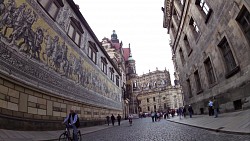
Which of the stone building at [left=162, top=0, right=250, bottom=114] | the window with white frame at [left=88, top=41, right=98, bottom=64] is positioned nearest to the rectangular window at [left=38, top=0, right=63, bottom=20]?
the window with white frame at [left=88, top=41, right=98, bottom=64]

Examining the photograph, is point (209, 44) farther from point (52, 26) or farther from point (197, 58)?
point (52, 26)

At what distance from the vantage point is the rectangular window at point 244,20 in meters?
9.03

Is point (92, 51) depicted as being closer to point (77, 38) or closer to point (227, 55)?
point (77, 38)

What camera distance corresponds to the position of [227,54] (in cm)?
1202

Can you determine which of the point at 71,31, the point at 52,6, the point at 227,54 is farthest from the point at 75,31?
the point at 227,54

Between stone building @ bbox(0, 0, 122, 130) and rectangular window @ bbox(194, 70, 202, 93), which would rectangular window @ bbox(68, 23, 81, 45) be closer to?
stone building @ bbox(0, 0, 122, 130)

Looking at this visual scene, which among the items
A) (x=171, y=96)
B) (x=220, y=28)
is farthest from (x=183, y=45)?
(x=171, y=96)

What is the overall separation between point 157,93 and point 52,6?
6974 cm

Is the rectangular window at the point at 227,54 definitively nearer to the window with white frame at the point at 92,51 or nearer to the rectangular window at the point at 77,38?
the rectangular window at the point at 77,38

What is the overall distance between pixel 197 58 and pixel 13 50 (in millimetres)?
13596

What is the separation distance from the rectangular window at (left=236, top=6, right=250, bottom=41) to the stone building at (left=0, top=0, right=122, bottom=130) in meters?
10.1

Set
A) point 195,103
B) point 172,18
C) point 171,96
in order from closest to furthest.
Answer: point 195,103, point 172,18, point 171,96

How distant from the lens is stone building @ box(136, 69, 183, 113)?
3000 inches

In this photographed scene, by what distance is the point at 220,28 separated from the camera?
38.2ft
